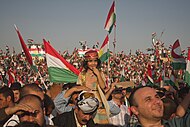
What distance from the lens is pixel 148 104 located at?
9.39 ft

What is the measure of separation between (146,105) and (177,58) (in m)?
6.45

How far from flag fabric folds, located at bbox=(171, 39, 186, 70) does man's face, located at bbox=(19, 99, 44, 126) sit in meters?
6.55

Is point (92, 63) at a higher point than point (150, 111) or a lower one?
higher

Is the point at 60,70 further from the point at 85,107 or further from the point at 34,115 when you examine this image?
Result: the point at 34,115

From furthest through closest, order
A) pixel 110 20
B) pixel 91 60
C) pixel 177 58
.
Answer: pixel 177 58
pixel 110 20
pixel 91 60

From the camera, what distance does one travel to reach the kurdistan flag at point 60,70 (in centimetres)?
523

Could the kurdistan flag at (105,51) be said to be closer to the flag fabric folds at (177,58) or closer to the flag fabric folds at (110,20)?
the flag fabric folds at (110,20)

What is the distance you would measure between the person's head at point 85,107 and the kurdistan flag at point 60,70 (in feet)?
5.93

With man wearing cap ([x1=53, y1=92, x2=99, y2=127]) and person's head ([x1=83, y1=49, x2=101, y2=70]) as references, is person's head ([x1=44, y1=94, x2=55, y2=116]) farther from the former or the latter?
person's head ([x1=83, y1=49, x2=101, y2=70])

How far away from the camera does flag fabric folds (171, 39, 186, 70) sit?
8.67m

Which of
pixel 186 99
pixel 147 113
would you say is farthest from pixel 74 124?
pixel 186 99

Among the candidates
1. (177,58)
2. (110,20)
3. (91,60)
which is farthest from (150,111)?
(177,58)

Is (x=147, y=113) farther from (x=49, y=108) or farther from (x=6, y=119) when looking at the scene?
(x=49, y=108)

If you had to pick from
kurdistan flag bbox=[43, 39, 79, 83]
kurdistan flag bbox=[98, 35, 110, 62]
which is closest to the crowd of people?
kurdistan flag bbox=[43, 39, 79, 83]
